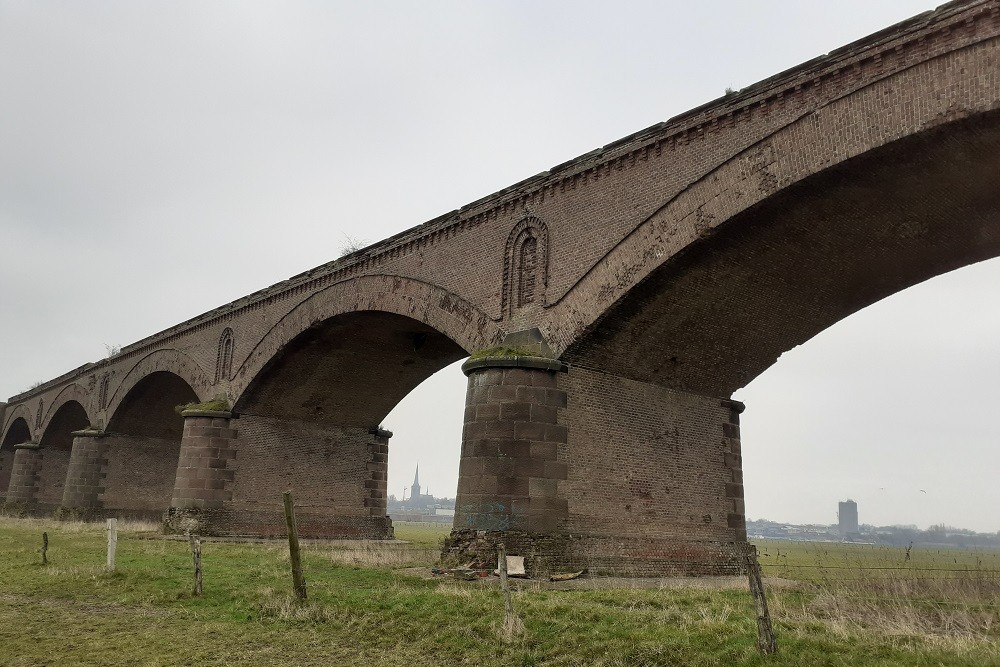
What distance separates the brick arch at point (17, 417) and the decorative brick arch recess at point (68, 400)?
101 inches

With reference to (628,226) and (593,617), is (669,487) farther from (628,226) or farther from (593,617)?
(593,617)

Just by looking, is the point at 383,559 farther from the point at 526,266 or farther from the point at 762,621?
the point at 762,621

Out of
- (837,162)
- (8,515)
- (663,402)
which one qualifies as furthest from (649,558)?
(8,515)

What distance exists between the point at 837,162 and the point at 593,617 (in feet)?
20.8

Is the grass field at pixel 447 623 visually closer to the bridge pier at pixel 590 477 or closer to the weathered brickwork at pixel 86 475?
the bridge pier at pixel 590 477

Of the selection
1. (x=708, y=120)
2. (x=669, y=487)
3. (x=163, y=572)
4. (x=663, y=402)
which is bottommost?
(x=163, y=572)

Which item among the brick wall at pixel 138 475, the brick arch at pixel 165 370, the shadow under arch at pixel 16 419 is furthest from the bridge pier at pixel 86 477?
the shadow under arch at pixel 16 419

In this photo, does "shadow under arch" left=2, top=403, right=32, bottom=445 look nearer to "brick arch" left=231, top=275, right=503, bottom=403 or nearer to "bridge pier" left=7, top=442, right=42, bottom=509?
"bridge pier" left=7, top=442, right=42, bottom=509

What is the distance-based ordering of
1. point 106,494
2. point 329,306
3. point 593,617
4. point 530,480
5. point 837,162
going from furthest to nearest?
point 106,494 → point 329,306 → point 530,480 → point 837,162 → point 593,617

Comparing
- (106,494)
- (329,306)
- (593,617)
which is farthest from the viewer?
(106,494)

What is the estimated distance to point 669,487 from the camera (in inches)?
562

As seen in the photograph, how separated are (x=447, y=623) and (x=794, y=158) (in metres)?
7.28

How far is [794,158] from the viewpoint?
10406mm

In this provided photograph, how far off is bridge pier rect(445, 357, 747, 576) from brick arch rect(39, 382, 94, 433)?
78.8 feet
